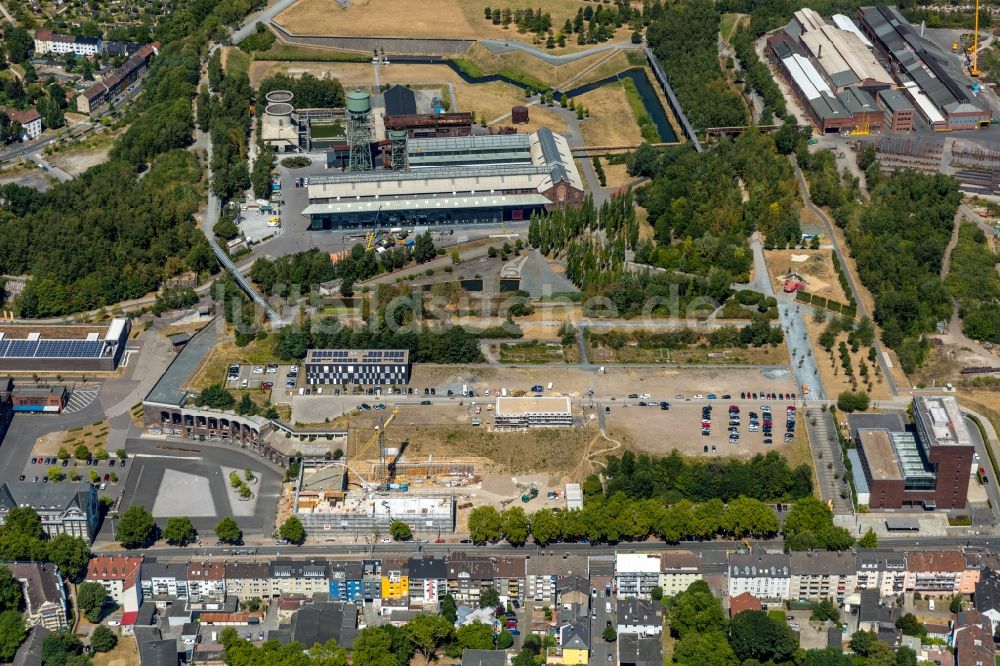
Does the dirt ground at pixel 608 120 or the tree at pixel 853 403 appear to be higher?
the tree at pixel 853 403

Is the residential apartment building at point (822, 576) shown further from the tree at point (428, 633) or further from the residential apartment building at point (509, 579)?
the tree at point (428, 633)

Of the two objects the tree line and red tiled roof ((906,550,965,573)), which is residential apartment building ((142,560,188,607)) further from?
the tree line

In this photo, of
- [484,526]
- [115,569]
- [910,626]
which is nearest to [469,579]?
[484,526]

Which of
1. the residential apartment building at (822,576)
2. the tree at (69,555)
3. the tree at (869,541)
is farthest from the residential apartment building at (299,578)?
the tree at (869,541)

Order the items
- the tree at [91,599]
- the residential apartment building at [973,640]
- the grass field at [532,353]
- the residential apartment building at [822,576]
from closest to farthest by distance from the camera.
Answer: the residential apartment building at [973,640]
the tree at [91,599]
the residential apartment building at [822,576]
the grass field at [532,353]

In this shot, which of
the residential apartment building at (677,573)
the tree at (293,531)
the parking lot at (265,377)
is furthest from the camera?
the parking lot at (265,377)

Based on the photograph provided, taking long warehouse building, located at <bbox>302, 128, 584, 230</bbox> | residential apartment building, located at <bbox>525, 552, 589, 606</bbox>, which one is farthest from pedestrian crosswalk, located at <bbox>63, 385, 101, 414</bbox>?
residential apartment building, located at <bbox>525, 552, 589, 606</bbox>
